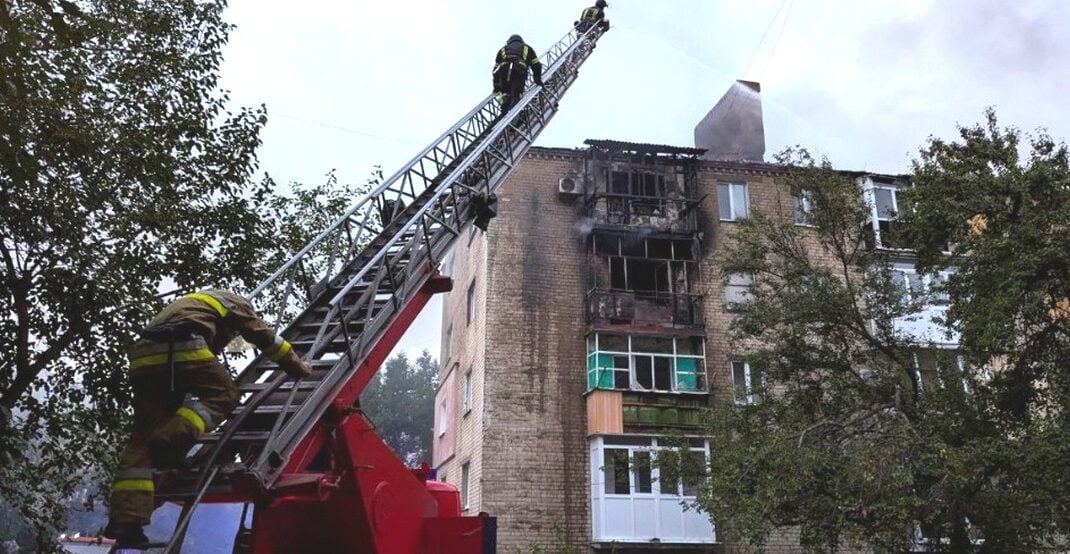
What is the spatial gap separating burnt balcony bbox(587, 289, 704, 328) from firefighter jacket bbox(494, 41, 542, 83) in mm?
9301

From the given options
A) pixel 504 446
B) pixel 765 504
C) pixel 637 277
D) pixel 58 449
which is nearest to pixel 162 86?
pixel 58 449

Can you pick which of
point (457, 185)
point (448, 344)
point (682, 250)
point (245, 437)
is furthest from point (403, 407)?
point (245, 437)

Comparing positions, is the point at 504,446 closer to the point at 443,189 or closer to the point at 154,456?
the point at 443,189

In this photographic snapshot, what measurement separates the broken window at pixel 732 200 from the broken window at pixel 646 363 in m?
4.10

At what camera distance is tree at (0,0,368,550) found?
694 centimetres

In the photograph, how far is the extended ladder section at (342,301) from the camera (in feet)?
14.9

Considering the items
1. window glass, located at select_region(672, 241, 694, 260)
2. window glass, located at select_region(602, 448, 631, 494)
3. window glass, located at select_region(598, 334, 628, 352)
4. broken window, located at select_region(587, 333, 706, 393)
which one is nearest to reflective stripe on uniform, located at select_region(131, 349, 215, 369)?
window glass, located at select_region(602, 448, 631, 494)

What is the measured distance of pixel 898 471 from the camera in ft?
36.6

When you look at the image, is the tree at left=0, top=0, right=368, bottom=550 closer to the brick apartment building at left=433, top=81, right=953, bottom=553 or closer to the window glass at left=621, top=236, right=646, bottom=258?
the brick apartment building at left=433, top=81, right=953, bottom=553

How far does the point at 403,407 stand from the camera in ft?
190

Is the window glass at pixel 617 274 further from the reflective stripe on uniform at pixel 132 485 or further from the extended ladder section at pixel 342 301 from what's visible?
the reflective stripe on uniform at pixel 132 485

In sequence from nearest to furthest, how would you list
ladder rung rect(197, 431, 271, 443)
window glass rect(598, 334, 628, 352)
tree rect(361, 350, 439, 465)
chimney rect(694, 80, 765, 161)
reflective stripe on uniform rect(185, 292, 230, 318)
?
reflective stripe on uniform rect(185, 292, 230, 318)
ladder rung rect(197, 431, 271, 443)
window glass rect(598, 334, 628, 352)
chimney rect(694, 80, 765, 161)
tree rect(361, 350, 439, 465)

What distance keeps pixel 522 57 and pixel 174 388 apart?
28.7 feet

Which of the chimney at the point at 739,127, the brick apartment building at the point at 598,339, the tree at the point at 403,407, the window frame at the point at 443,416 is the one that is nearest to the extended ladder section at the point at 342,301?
the brick apartment building at the point at 598,339
